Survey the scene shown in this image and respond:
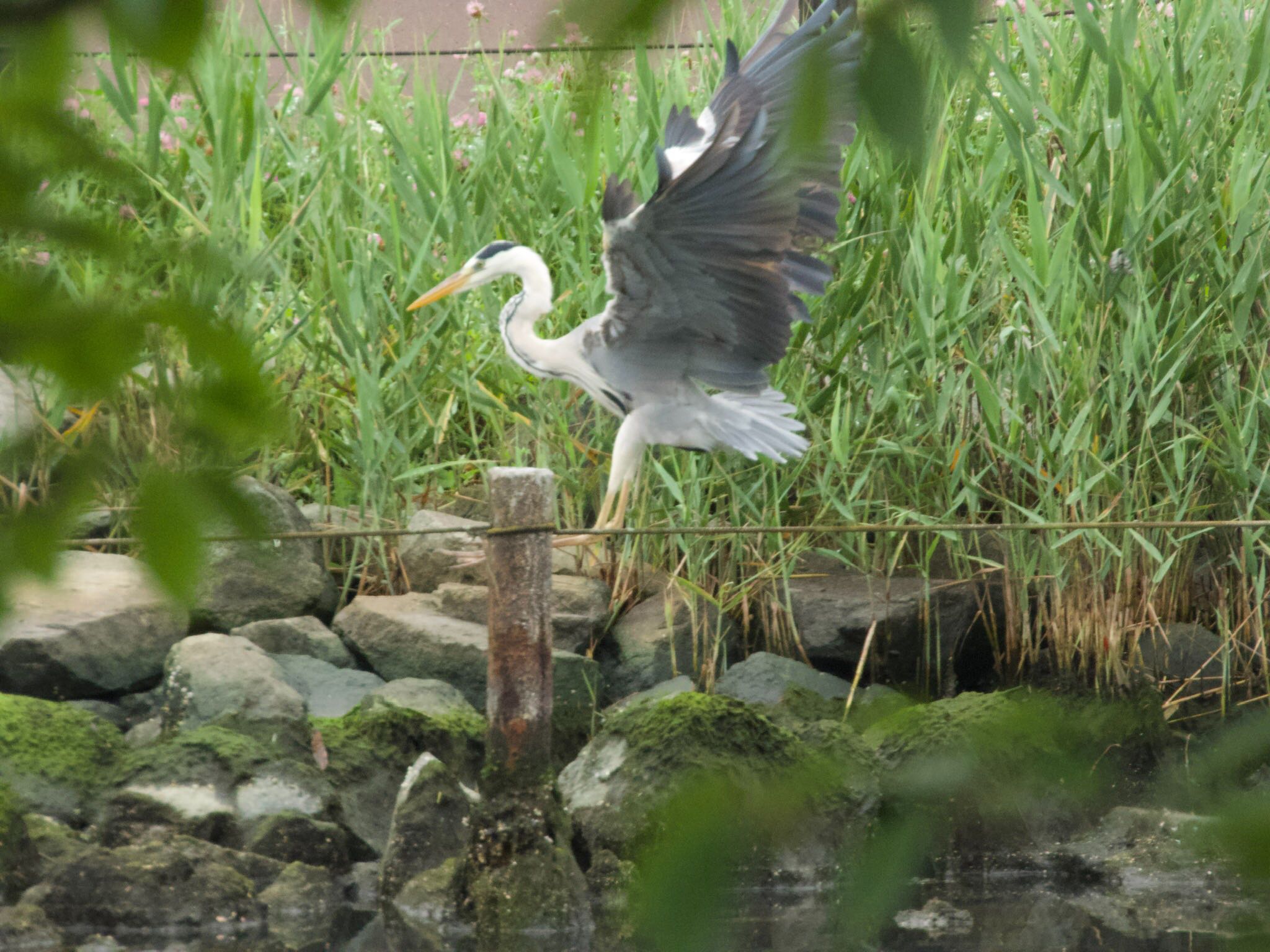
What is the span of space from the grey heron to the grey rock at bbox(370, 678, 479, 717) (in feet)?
1.47

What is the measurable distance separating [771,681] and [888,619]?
320 millimetres

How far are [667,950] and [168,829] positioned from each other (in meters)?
2.51

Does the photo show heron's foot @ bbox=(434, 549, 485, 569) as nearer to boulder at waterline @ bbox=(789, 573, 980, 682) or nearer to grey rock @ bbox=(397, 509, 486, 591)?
grey rock @ bbox=(397, 509, 486, 591)

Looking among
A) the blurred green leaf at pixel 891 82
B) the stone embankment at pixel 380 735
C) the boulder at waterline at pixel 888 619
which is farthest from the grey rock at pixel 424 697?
the blurred green leaf at pixel 891 82

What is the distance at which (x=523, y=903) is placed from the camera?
2.54 metres

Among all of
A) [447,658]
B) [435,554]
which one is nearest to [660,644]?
[447,658]

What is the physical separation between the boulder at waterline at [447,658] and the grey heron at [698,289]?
371 mm

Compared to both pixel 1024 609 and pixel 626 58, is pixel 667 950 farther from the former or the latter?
pixel 1024 609

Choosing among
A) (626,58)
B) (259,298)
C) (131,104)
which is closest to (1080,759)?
(626,58)

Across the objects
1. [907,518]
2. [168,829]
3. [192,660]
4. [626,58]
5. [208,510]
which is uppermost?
[626,58]

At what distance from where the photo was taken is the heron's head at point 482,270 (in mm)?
3188

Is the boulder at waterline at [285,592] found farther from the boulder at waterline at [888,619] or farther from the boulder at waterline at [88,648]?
the boulder at waterline at [888,619]

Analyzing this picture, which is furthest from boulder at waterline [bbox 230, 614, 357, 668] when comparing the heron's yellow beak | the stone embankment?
the heron's yellow beak

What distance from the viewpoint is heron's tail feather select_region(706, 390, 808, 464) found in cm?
295
